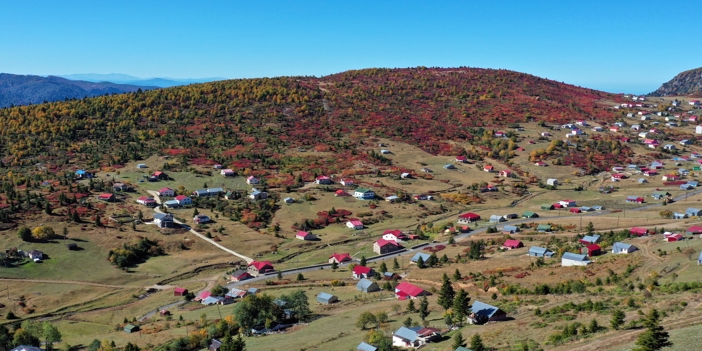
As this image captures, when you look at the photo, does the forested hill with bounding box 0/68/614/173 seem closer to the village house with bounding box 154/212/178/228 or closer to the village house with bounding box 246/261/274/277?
the village house with bounding box 154/212/178/228

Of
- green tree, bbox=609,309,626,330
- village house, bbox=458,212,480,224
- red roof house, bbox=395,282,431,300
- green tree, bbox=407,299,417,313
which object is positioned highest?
green tree, bbox=609,309,626,330

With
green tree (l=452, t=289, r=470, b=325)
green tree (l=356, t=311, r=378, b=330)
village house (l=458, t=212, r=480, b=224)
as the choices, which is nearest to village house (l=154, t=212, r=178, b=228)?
village house (l=458, t=212, r=480, b=224)

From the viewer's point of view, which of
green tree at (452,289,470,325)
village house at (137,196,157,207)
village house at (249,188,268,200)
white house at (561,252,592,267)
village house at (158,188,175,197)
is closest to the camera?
green tree at (452,289,470,325)

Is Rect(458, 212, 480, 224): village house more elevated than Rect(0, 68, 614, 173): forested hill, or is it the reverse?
Rect(0, 68, 614, 173): forested hill

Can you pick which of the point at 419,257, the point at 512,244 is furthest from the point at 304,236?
the point at 512,244

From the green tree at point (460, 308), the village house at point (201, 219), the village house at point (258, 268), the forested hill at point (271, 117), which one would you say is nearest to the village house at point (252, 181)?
the forested hill at point (271, 117)

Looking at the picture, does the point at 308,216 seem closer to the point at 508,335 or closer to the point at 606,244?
the point at 606,244
